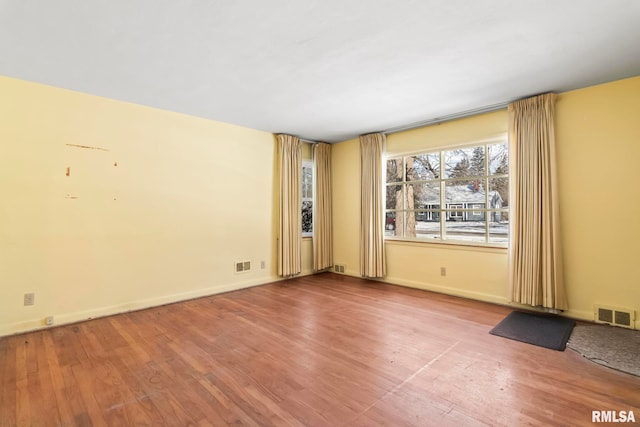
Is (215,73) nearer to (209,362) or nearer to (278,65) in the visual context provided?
(278,65)

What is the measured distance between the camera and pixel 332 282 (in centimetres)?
506

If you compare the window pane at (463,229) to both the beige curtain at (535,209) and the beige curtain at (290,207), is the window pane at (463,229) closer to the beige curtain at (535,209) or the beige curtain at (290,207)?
the beige curtain at (535,209)

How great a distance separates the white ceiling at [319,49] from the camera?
76.9 inches

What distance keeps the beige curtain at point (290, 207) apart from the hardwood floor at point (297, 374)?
1708 mm

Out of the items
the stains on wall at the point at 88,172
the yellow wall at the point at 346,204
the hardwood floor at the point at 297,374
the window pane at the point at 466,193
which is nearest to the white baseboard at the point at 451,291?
the hardwood floor at the point at 297,374

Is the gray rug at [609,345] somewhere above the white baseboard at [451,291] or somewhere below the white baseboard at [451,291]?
below

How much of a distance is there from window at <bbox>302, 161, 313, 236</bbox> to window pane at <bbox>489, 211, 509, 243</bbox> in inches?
120

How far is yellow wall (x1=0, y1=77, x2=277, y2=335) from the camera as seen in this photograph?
2953mm

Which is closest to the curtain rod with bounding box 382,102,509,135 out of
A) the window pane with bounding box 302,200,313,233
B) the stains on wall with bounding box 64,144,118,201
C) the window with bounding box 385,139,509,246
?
the window with bounding box 385,139,509,246

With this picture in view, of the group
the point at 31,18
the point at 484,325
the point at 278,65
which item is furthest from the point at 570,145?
the point at 31,18

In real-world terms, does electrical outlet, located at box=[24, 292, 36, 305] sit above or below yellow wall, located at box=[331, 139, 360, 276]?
below

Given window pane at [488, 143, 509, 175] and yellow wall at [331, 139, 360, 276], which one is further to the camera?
yellow wall at [331, 139, 360, 276]

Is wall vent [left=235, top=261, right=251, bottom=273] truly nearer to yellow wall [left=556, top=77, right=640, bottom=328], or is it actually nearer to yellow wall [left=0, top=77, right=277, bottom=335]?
yellow wall [left=0, top=77, right=277, bottom=335]

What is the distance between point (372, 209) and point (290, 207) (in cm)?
143
